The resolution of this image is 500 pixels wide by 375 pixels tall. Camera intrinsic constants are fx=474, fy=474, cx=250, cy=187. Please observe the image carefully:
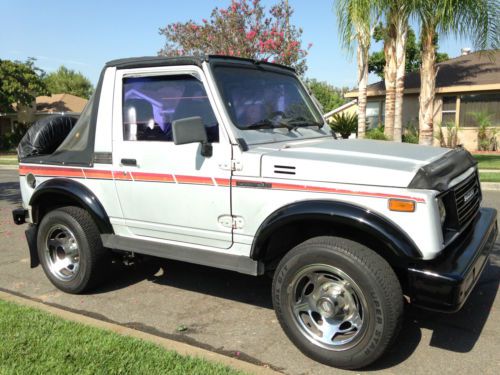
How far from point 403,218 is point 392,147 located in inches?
42.8

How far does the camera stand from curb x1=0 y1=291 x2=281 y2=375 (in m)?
3.16

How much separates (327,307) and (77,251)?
2.62 meters

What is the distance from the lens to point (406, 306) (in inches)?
167

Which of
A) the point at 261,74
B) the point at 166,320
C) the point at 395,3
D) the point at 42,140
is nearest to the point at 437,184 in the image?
the point at 261,74

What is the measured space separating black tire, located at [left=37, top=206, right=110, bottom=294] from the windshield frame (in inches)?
70.9

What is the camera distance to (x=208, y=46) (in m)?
18.4

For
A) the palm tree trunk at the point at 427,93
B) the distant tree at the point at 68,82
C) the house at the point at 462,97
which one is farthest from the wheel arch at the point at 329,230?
the distant tree at the point at 68,82

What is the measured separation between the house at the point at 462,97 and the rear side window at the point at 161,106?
725 inches

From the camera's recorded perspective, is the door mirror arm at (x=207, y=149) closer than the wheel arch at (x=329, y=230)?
No

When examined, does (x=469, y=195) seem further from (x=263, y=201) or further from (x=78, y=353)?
(x=78, y=353)

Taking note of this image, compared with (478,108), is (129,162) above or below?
below

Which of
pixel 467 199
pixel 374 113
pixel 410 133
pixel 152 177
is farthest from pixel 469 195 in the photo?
pixel 374 113

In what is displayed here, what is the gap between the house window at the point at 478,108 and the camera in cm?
2025

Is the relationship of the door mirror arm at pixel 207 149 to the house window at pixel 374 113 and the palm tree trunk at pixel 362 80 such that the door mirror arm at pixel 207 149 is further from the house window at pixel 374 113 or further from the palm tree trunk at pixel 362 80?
the house window at pixel 374 113
